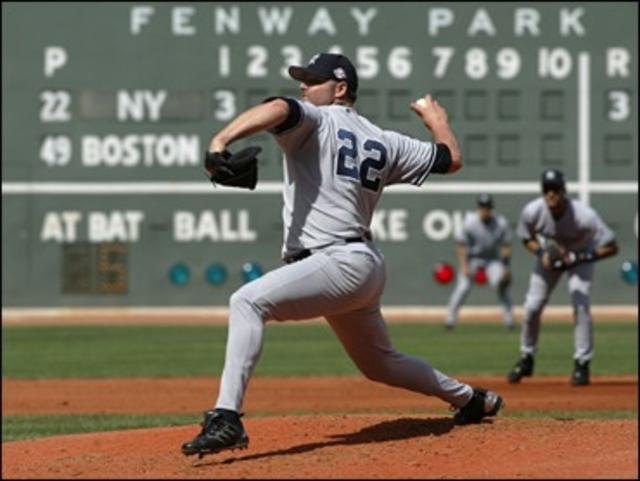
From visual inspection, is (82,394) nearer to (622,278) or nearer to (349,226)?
(349,226)

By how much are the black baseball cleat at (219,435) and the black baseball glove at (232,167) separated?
0.93 meters

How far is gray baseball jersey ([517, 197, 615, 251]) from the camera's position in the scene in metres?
13.8

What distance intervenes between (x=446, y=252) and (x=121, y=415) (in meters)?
14.5

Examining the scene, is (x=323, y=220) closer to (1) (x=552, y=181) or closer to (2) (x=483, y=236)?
(1) (x=552, y=181)

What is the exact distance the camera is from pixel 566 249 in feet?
45.3

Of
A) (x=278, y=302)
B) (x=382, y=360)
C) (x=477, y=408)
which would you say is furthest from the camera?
(x=477, y=408)

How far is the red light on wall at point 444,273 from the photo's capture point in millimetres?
26094

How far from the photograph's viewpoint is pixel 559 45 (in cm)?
2622

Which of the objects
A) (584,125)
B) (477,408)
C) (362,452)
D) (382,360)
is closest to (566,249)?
(477,408)

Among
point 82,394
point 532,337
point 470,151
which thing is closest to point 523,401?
point 532,337

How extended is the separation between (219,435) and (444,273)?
19.6 metres

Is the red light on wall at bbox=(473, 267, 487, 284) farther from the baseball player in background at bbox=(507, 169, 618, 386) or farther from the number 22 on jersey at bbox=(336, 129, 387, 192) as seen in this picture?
the number 22 on jersey at bbox=(336, 129, 387, 192)

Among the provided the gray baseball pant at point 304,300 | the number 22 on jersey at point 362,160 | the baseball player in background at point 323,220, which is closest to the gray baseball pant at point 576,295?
the baseball player in background at point 323,220

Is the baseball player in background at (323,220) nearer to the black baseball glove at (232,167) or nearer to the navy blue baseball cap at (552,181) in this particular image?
the black baseball glove at (232,167)
